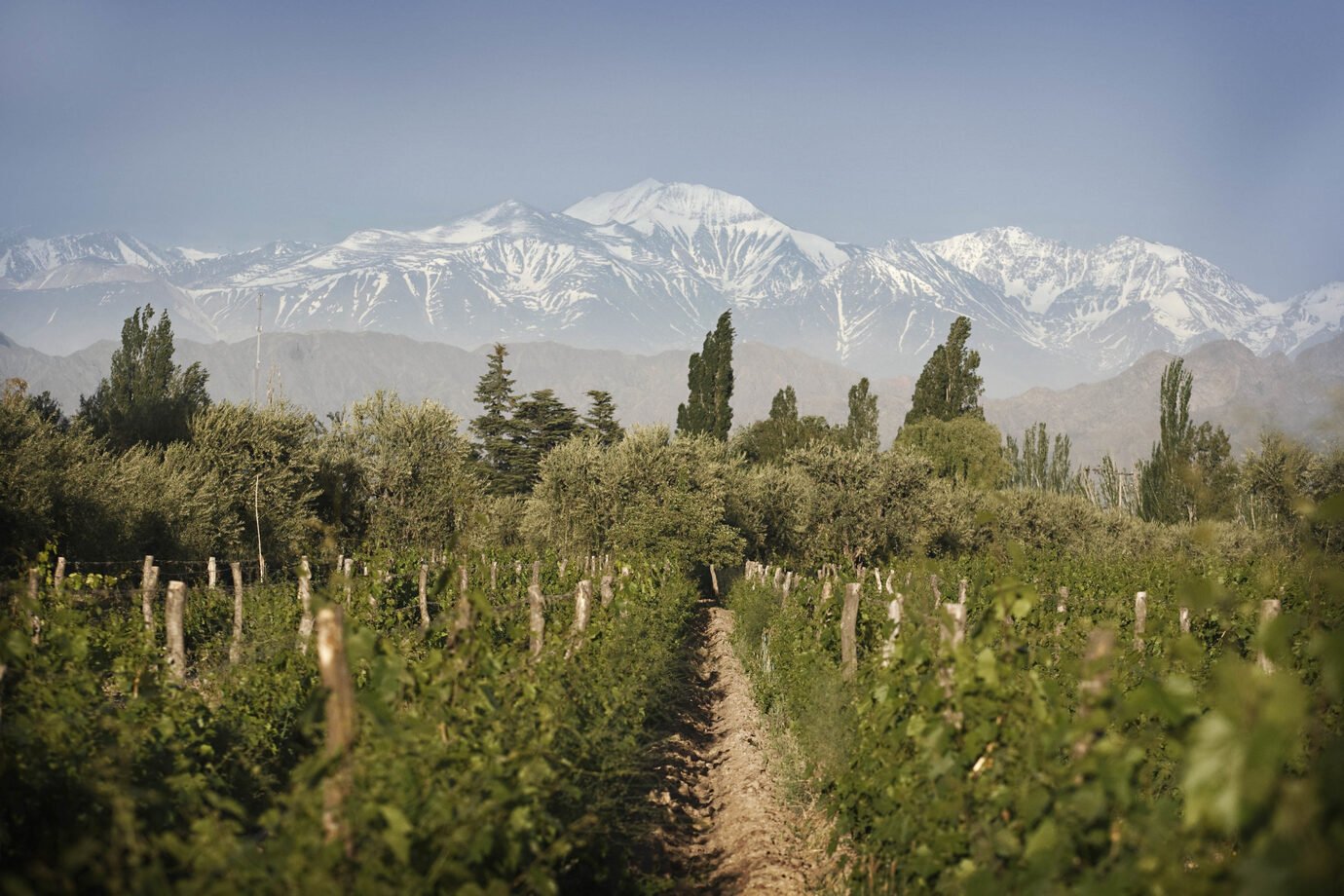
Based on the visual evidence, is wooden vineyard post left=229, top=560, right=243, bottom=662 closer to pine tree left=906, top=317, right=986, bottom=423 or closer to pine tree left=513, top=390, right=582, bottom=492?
pine tree left=906, top=317, right=986, bottom=423

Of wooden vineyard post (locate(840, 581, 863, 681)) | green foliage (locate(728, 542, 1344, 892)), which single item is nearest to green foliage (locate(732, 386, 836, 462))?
wooden vineyard post (locate(840, 581, 863, 681))

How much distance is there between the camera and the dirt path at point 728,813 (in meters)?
8.44

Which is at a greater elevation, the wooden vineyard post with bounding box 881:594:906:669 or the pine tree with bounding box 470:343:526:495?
the pine tree with bounding box 470:343:526:495

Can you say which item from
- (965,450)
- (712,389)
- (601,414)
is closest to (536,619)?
(965,450)

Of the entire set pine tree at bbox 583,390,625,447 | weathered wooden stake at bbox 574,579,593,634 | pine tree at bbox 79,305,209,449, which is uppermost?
pine tree at bbox 583,390,625,447

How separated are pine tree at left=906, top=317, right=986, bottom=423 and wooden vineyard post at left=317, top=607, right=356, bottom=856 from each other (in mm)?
65538

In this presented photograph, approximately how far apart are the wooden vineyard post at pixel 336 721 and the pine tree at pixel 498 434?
71.4m

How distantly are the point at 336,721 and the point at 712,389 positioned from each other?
69.2 m

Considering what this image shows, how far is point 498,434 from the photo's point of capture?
8638 centimetres

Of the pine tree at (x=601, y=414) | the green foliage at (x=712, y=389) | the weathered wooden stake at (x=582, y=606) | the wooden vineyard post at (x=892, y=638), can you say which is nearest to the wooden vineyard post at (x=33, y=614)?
the weathered wooden stake at (x=582, y=606)

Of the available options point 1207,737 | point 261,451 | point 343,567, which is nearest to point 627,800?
point 1207,737

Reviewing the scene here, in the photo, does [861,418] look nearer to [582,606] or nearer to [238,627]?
[238,627]

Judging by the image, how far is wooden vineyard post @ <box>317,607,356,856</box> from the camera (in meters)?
4.01

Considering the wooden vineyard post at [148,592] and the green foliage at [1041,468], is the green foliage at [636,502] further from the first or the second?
the green foliage at [1041,468]
